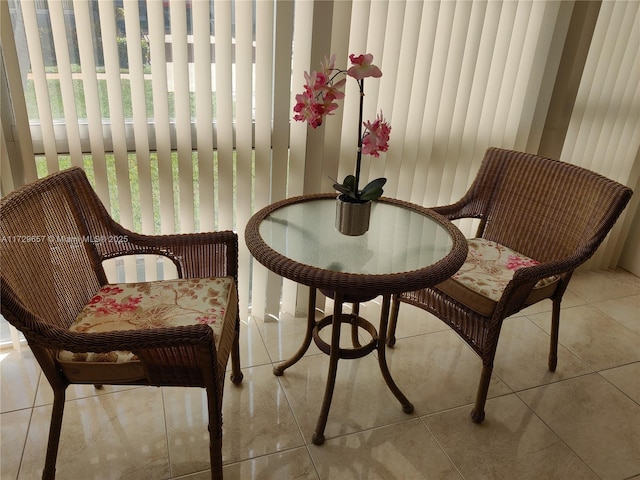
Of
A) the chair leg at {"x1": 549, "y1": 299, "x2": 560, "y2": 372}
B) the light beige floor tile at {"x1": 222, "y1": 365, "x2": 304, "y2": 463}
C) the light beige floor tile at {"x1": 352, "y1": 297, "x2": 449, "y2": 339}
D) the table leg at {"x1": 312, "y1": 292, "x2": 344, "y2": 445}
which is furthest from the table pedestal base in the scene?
the chair leg at {"x1": 549, "y1": 299, "x2": 560, "y2": 372}

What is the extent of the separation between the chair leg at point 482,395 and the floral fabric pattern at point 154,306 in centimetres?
93

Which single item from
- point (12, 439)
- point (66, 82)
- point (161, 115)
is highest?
point (66, 82)

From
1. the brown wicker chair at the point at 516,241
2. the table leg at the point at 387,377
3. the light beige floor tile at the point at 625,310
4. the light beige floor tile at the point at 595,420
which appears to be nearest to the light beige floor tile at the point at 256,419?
the table leg at the point at 387,377

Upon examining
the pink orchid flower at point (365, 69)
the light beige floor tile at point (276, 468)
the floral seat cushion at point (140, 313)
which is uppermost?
the pink orchid flower at point (365, 69)

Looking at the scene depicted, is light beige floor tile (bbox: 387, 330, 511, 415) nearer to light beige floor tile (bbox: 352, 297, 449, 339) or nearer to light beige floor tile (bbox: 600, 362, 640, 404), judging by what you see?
light beige floor tile (bbox: 352, 297, 449, 339)

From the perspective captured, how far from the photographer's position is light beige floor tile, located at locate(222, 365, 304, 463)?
1692mm

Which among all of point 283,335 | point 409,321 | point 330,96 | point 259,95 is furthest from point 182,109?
point 409,321

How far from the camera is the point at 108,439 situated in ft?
5.59

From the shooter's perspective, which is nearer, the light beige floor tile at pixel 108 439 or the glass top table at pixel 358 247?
the glass top table at pixel 358 247

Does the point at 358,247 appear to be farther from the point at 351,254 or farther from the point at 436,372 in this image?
the point at 436,372

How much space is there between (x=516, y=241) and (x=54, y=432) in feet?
5.93

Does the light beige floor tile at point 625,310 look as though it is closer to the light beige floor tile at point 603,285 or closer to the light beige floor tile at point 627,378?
the light beige floor tile at point 603,285

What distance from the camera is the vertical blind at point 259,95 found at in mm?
1722

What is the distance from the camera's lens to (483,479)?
1.62m
